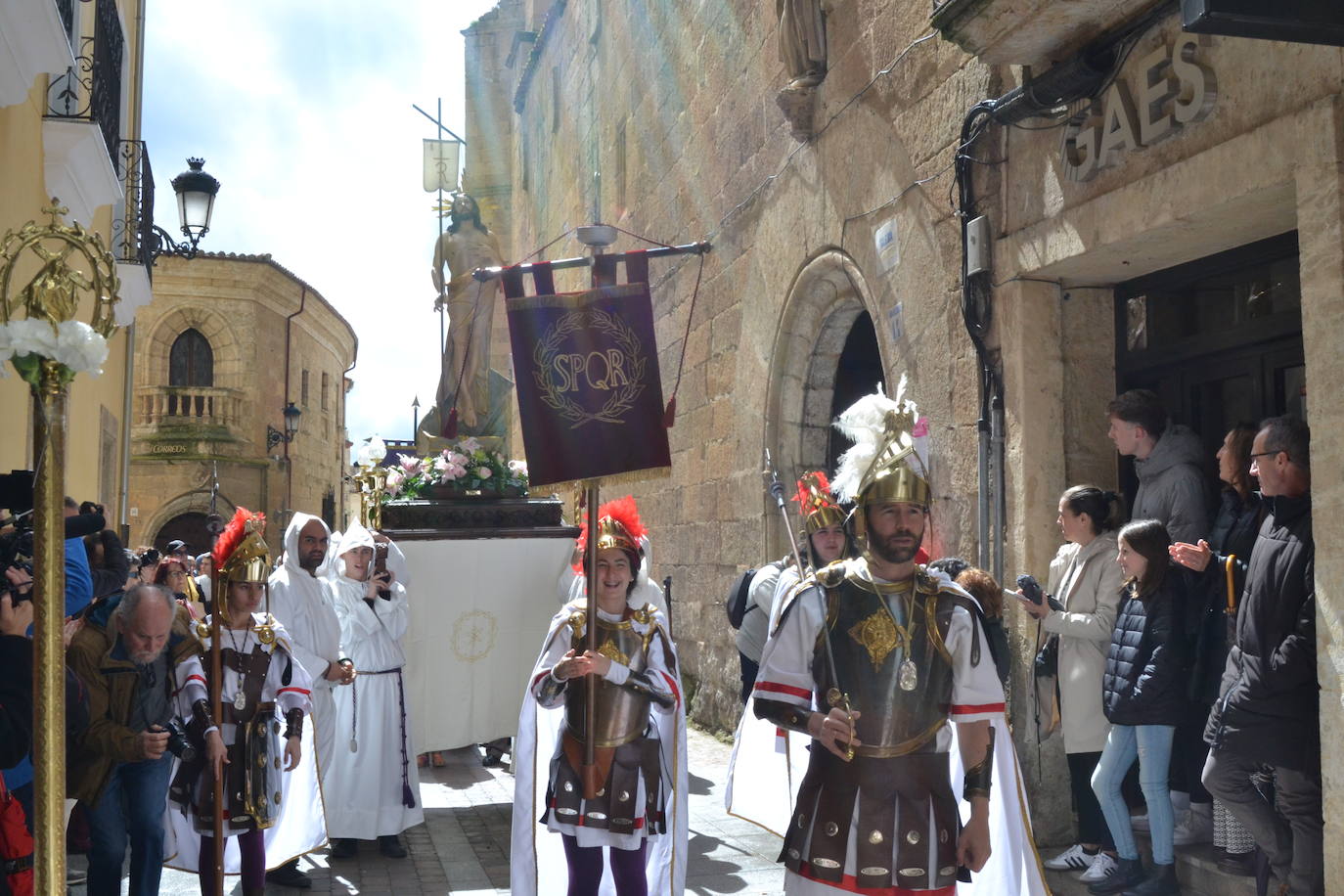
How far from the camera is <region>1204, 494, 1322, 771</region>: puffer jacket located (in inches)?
166

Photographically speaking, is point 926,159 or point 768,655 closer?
point 768,655

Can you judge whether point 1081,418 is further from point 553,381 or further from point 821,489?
point 553,381

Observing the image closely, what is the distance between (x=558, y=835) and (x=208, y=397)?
880 inches

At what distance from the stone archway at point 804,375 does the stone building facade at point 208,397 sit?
679 inches

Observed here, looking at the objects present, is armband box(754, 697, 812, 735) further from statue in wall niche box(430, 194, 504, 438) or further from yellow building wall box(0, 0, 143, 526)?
statue in wall niche box(430, 194, 504, 438)

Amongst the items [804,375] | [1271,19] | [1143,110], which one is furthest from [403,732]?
[1271,19]

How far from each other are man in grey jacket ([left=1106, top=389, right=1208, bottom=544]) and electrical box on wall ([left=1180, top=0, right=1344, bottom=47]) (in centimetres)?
188

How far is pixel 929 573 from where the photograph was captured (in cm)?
381

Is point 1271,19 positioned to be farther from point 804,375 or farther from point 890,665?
point 804,375

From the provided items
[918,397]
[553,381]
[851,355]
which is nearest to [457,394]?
[851,355]

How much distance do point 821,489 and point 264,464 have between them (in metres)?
21.6

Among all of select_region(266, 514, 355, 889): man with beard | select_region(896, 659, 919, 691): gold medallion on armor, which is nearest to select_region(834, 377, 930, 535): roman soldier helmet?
select_region(896, 659, 919, 691): gold medallion on armor

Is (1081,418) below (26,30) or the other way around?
below

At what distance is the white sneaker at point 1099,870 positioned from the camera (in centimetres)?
503
